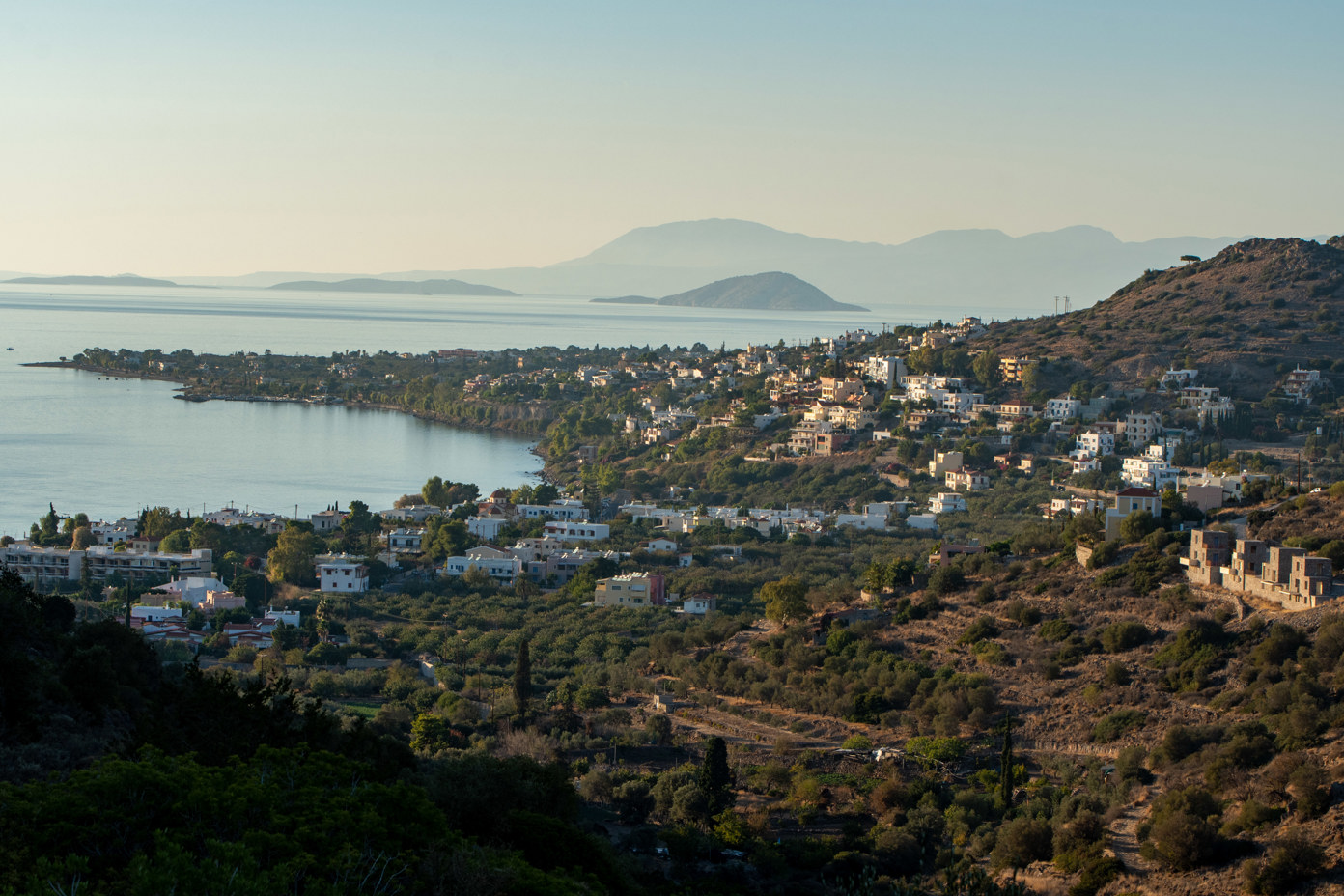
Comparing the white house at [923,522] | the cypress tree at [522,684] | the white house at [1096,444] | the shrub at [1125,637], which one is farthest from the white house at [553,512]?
the shrub at [1125,637]

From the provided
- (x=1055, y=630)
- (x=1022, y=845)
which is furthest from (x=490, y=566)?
(x=1022, y=845)

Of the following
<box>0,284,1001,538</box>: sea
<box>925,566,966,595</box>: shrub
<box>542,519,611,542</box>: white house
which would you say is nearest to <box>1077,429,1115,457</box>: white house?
<box>542,519,611,542</box>: white house

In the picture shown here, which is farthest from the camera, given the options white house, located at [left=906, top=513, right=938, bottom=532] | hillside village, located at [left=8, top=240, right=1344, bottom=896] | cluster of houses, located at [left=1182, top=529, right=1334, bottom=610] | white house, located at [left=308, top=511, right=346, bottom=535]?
white house, located at [left=906, top=513, right=938, bottom=532]

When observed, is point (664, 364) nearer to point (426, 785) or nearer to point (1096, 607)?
point (1096, 607)

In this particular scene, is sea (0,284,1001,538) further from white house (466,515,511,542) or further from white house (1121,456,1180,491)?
white house (1121,456,1180,491)

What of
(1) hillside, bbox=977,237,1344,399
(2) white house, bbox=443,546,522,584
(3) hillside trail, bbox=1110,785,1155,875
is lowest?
(2) white house, bbox=443,546,522,584

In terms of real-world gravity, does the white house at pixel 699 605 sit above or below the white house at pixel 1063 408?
below

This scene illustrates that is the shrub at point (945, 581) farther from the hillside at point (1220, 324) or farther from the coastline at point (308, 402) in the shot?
the coastline at point (308, 402)

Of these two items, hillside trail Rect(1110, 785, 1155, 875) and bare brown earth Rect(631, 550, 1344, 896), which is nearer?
bare brown earth Rect(631, 550, 1344, 896)

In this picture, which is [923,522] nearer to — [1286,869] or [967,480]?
[967,480]
